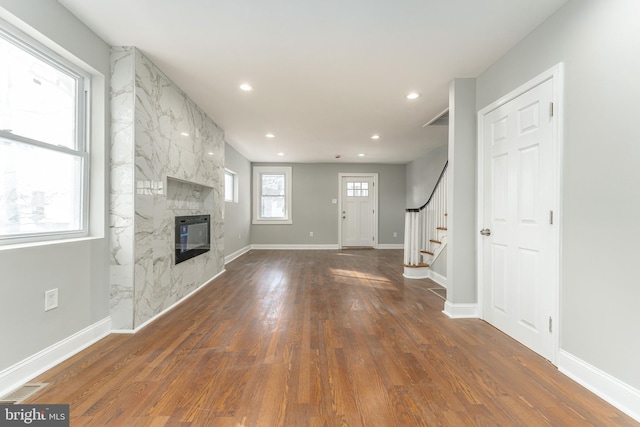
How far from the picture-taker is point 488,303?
2646 millimetres

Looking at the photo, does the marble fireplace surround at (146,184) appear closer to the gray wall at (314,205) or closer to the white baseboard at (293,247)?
the white baseboard at (293,247)

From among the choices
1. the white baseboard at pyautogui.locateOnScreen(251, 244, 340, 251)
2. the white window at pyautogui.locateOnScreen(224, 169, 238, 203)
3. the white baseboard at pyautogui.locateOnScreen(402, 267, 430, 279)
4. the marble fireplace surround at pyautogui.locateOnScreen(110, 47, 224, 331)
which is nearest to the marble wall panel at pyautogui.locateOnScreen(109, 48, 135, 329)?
the marble fireplace surround at pyautogui.locateOnScreen(110, 47, 224, 331)

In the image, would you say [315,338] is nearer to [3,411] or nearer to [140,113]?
[3,411]

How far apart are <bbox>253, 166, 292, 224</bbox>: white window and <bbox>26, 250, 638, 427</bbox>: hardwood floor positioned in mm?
4719

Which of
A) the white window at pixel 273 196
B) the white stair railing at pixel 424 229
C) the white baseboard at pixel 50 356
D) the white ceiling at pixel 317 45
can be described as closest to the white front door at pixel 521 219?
the white ceiling at pixel 317 45

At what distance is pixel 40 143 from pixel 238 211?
4.59 meters

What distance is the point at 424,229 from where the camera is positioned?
4.79 metres

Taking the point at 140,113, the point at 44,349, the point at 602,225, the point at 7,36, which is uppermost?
the point at 7,36

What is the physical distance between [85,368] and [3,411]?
426mm

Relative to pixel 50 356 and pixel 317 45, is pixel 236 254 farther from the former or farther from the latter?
pixel 317 45

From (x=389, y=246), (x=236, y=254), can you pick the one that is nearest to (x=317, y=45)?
(x=236, y=254)

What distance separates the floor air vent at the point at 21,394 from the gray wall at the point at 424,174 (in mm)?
6288

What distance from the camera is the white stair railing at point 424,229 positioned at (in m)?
4.25

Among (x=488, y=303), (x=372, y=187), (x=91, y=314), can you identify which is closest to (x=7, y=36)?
(x=91, y=314)
